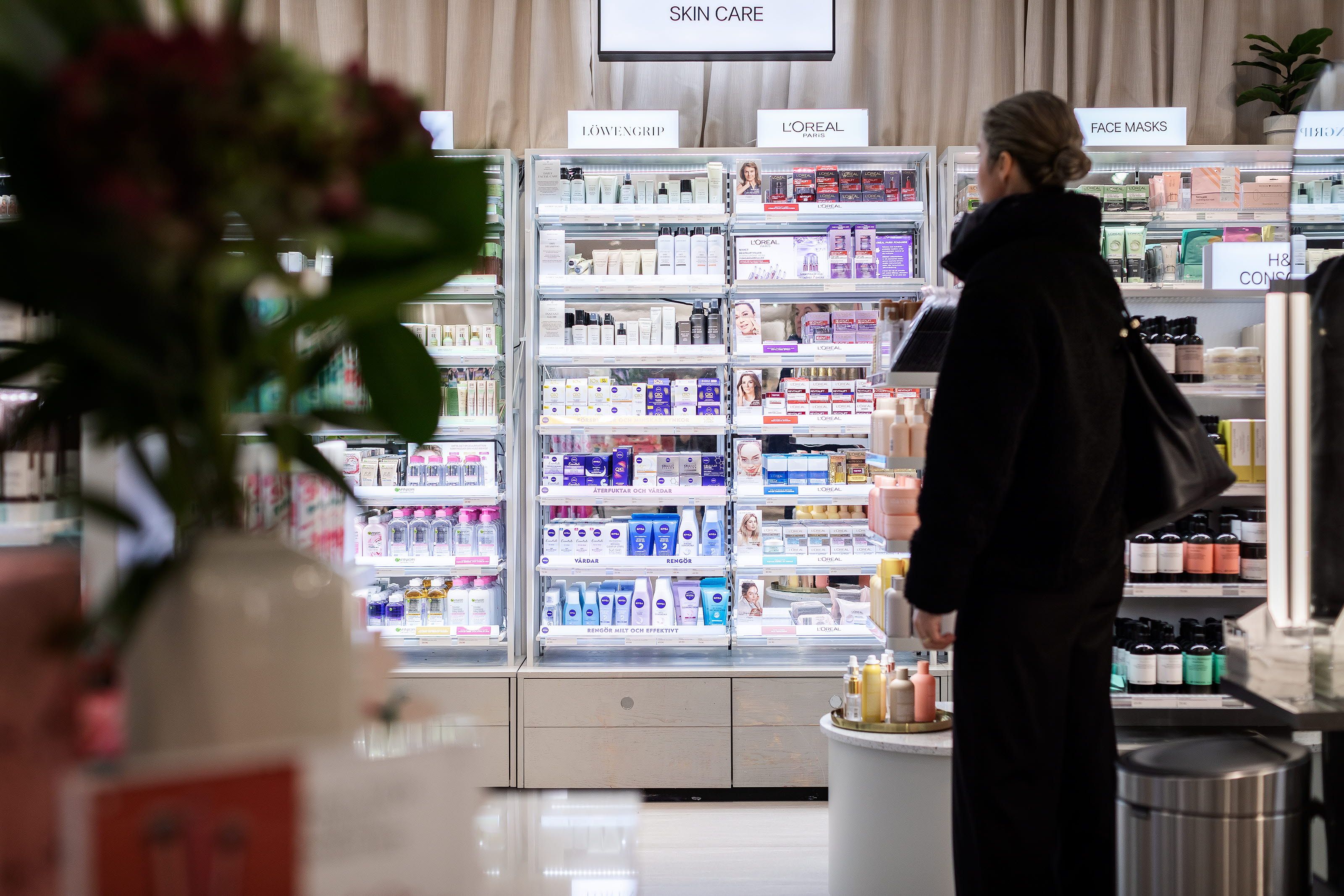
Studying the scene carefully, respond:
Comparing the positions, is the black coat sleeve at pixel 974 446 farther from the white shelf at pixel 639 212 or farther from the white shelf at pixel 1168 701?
the white shelf at pixel 639 212

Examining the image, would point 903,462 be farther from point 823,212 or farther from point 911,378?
point 823,212

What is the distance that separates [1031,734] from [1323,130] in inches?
58.4

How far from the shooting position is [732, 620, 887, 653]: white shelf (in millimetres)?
4242

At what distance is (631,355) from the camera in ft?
14.0

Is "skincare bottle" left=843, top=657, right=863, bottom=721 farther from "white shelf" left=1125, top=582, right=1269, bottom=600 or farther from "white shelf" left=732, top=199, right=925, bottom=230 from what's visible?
"white shelf" left=732, top=199, right=925, bottom=230

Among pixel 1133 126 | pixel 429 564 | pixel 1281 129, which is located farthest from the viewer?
pixel 1281 129

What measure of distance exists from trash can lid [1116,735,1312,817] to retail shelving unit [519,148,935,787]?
200 cm

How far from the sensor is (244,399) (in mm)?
687

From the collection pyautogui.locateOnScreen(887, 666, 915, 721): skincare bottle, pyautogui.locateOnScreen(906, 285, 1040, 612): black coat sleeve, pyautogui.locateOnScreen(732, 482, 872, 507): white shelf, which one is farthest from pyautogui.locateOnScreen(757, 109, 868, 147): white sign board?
pyautogui.locateOnScreen(906, 285, 1040, 612): black coat sleeve

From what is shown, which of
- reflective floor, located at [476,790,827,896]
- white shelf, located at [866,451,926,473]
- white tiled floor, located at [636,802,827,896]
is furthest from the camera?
white tiled floor, located at [636,802,827,896]

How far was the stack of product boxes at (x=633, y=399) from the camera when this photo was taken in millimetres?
4297

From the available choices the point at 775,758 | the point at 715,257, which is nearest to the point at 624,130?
the point at 715,257

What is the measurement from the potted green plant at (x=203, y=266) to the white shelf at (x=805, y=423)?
11.8 feet

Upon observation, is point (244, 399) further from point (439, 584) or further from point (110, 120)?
point (439, 584)
